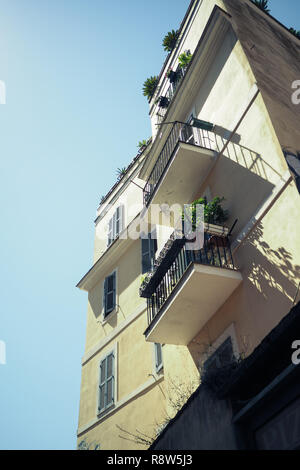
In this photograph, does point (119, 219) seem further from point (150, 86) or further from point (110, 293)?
point (150, 86)

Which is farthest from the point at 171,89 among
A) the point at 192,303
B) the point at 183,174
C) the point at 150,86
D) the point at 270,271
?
the point at 270,271

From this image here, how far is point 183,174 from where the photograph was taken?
8859mm

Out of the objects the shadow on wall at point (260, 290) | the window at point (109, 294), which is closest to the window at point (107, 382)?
the window at point (109, 294)

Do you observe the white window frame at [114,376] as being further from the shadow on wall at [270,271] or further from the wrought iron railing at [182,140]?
the shadow on wall at [270,271]

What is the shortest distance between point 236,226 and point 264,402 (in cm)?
412

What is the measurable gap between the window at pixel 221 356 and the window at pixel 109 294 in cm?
576

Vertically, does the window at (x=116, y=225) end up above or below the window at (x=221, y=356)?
above

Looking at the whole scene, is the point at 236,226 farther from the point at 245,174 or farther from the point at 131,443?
the point at 131,443

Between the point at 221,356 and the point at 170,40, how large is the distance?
10.9 metres

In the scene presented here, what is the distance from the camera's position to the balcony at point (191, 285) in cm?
673

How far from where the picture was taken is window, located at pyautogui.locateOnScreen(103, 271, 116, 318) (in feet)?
40.7

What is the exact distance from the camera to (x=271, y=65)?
880cm

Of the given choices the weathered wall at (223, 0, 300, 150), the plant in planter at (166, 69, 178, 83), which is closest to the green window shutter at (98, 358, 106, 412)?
the weathered wall at (223, 0, 300, 150)
